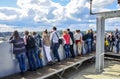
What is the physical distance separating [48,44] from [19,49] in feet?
6.02

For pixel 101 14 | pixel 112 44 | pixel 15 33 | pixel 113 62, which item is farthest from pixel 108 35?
pixel 15 33

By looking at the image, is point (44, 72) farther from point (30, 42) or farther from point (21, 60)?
point (30, 42)

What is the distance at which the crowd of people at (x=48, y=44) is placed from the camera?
7.32 m

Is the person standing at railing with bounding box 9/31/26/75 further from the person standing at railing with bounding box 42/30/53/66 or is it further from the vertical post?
the vertical post

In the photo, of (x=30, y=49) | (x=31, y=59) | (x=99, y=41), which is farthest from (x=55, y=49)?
(x=99, y=41)

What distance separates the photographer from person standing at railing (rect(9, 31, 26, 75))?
7109mm

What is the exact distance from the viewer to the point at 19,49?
285 inches

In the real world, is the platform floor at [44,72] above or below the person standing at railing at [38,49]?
below

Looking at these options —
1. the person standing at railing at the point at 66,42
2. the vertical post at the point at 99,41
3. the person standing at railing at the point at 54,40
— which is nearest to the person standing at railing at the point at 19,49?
the person standing at railing at the point at 54,40

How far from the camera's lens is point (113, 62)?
1299 cm

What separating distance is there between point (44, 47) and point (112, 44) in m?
6.61

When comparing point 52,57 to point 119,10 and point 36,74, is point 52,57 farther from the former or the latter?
point 119,10

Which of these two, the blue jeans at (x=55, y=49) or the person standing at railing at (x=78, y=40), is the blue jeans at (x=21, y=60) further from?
the person standing at railing at (x=78, y=40)

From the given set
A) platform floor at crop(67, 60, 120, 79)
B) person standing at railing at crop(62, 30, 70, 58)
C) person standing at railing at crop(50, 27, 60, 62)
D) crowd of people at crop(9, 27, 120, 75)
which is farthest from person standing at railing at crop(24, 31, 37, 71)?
person standing at railing at crop(62, 30, 70, 58)
